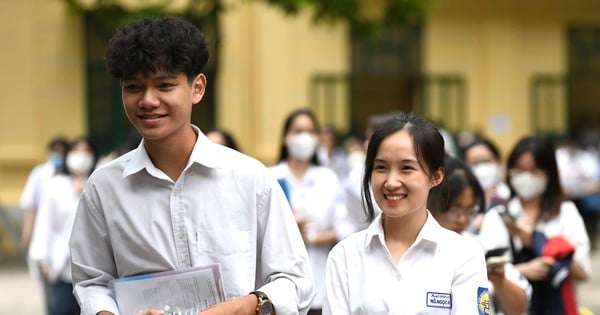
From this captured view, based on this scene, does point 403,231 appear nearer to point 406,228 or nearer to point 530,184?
point 406,228

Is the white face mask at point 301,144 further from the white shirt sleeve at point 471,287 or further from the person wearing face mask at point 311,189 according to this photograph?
the white shirt sleeve at point 471,287

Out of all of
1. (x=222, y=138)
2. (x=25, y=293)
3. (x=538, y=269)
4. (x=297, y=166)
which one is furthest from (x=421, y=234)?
(x=25, y=293)

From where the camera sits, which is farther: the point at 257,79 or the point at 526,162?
the point at 257,79

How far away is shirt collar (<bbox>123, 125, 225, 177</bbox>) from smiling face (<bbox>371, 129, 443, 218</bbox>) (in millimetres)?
586

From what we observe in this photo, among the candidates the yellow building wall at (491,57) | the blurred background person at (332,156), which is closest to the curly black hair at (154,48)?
the blurred background person at (332,156)

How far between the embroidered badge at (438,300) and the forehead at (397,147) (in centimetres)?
47

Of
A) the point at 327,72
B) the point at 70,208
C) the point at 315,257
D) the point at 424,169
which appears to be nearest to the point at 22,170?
the point at 327,72

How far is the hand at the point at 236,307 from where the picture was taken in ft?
11.3

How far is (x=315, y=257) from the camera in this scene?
7.67 meters

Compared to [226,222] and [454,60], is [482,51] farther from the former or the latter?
[226,222]

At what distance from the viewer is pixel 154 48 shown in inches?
135

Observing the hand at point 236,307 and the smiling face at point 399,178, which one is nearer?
the hand at point 236,307

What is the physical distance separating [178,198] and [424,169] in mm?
890

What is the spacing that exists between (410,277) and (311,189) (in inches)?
158
